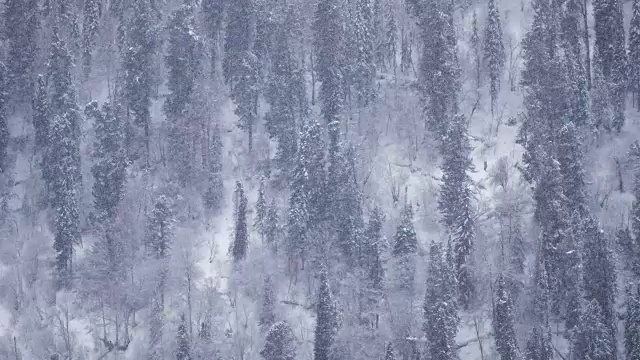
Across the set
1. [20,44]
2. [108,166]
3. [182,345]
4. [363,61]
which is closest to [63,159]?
[108,166]

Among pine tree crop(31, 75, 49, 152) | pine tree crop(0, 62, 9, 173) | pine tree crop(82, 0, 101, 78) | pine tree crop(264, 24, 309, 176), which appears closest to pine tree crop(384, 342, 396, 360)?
pine tree crop(264, 24, 309, 176)

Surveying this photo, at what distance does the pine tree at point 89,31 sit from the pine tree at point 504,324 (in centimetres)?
5356

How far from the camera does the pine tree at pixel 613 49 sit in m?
76.7

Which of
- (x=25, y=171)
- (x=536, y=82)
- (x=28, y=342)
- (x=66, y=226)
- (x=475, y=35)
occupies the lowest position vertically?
(x=28, y=342)

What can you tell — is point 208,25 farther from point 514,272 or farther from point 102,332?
point 514,272

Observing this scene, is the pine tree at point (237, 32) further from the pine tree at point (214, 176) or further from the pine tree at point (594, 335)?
the pine tree at point (594, 335)

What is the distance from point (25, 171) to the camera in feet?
270

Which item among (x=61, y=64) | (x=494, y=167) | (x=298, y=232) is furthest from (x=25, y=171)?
(x=494, y=167)

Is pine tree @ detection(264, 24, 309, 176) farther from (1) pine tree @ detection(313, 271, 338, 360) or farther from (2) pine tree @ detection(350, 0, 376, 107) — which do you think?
(1) pine tree @ detection(313, 271, 338, 360)

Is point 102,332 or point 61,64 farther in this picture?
point 61,64

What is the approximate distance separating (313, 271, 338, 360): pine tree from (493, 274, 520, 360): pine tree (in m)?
13.1

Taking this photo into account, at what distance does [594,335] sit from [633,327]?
11.5 ft

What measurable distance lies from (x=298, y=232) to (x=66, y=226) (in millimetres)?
21422

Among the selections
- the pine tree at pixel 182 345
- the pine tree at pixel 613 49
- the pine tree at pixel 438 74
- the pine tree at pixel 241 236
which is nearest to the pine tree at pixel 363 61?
the pine tree at pixel 438 74
